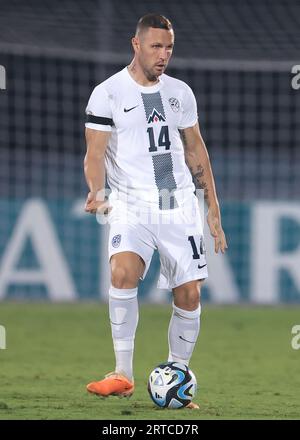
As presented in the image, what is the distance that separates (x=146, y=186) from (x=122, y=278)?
0.53 m

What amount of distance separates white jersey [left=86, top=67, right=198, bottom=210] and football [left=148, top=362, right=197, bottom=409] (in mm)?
906

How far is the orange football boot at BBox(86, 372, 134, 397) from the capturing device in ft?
21.0

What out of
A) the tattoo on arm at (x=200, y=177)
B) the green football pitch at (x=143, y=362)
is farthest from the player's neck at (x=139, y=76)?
the green football pitch at (x=143, y=362)

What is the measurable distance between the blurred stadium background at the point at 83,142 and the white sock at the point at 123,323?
18.4 ft

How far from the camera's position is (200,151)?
22.6 feet

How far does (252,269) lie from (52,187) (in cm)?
A: 260

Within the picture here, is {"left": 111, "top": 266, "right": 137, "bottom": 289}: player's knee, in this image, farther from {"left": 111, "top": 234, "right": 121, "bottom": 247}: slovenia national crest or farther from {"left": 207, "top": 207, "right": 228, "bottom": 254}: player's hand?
{"left": 207, "top": 207, "right": 228, "bottom": 254}: player's hand

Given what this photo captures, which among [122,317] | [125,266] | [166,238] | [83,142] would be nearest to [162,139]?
[166,238]

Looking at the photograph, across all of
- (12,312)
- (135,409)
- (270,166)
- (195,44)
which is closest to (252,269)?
(270,166)

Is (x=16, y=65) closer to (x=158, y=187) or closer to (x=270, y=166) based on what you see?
(x=270, y=166)

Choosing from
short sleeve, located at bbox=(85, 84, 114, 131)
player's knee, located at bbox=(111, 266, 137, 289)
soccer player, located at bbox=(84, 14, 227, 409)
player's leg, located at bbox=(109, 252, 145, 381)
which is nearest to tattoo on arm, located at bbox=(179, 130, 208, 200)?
soccer player, located at bbox=(84, 14, 227, 409)

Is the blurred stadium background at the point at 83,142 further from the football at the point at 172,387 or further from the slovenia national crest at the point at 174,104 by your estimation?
the football at the point at 172,387

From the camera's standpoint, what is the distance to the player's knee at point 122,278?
6.48 meters

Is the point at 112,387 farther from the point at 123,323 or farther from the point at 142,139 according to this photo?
the point at 142,139
